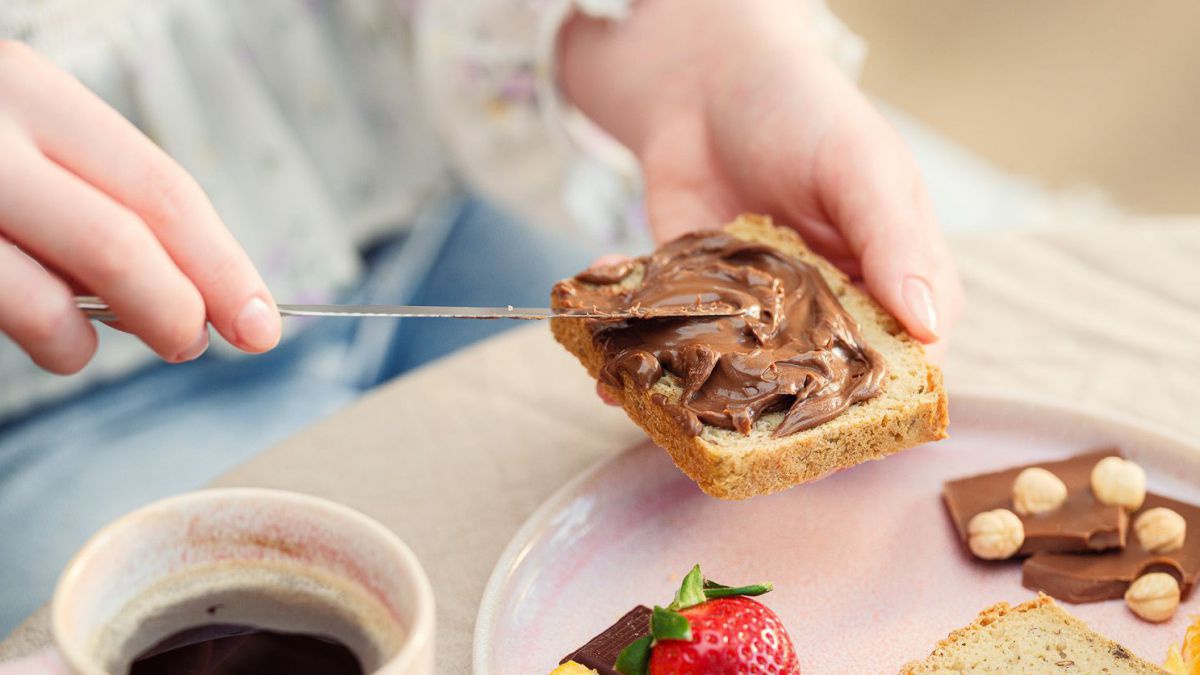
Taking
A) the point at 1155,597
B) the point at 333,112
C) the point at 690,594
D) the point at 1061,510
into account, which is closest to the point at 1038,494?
the point at 1061,510

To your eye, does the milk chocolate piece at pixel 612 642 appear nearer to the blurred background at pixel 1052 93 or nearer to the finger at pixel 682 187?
the finger at pixel 682 187

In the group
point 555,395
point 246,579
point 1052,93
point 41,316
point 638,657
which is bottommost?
point 1052,93

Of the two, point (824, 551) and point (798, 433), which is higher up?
point (798, 433)

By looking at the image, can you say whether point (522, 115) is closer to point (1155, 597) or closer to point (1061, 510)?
point (1061, 510)

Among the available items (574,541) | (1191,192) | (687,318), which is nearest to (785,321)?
(687,318)

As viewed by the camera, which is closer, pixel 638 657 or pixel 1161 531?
pixel 638 657

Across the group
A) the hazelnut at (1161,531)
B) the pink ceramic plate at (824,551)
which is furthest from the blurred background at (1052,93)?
the hazelnut at (1161,531)

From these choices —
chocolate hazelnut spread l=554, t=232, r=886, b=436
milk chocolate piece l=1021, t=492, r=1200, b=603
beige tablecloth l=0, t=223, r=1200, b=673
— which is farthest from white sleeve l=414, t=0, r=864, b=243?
milk chocolate piece l=1021, t=492, r=1200, b=603
